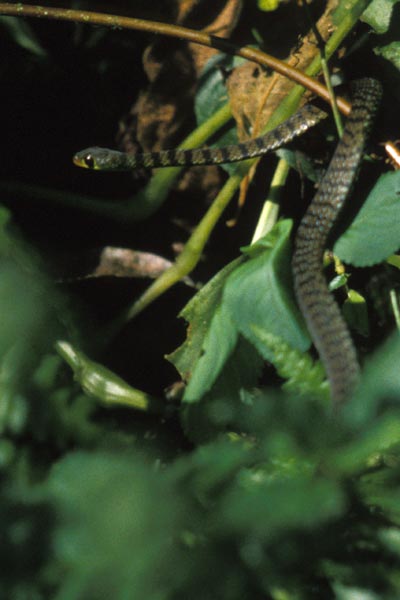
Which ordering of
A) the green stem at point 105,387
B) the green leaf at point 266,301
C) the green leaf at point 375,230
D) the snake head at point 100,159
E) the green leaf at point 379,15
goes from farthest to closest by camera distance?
the snake head at point 100,159, the green leaf at point 379,15, the green stem at point 105,387, the green leaf at point 375,230, the green leaf at point 266,301

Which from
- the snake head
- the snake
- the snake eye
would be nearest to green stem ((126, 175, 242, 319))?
the snake

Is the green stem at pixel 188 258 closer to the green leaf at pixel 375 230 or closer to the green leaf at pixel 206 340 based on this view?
the green leaf at pixel 206 340

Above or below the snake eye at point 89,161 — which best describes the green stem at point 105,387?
below

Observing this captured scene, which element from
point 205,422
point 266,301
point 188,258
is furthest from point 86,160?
point 205,422

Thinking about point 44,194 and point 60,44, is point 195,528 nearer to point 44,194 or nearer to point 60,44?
point 44,194

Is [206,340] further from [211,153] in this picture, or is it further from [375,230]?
[211,153]

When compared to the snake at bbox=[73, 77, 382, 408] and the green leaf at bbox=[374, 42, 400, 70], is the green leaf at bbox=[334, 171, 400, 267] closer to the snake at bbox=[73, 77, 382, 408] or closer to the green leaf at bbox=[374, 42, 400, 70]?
the snake at bbox=[73, 77, 382, 408]

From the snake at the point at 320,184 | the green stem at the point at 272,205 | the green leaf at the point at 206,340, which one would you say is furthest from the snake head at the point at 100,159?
the green leaf at the point at 206,340
